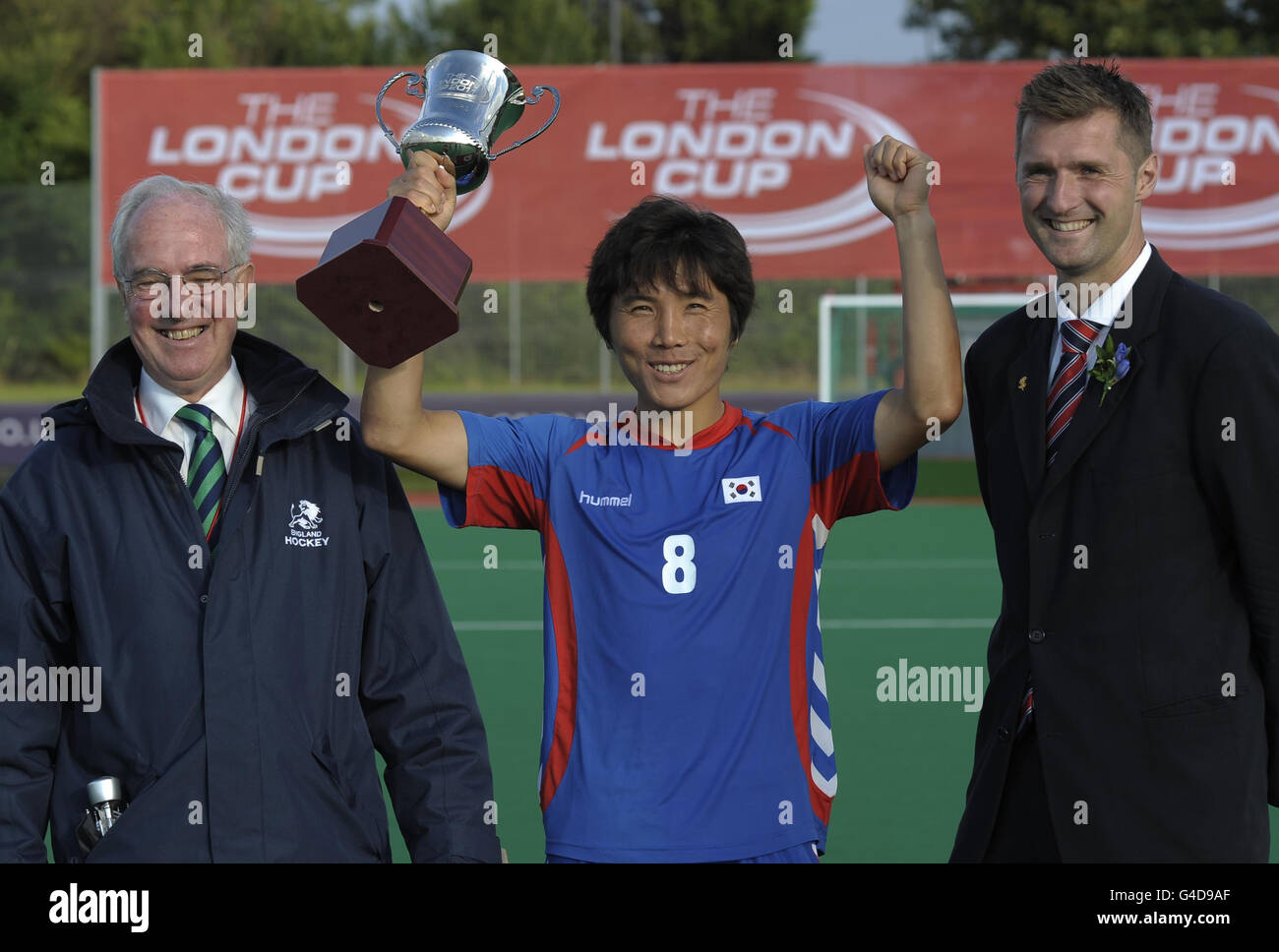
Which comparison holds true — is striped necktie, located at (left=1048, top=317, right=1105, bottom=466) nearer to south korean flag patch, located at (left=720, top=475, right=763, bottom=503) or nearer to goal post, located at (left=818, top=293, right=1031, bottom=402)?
south korean flag patch, located at (left=720, top=475, right=763, bottom=503)

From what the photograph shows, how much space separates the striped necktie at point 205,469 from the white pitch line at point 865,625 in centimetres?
708

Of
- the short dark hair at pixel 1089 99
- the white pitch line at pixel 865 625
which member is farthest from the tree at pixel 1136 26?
the short dark hair at pixel 1089 99

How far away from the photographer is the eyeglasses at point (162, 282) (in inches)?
116

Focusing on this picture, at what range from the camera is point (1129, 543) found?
303 centimetres

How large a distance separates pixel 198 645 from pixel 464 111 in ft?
4.15

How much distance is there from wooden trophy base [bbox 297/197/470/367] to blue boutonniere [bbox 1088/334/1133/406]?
121cm

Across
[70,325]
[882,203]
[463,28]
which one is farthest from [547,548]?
[463,28]

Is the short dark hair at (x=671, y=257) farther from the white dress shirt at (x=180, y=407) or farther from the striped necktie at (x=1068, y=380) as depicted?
the white dress shirt at (x=180, y=407)

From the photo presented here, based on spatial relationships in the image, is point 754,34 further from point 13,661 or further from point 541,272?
point 13,661

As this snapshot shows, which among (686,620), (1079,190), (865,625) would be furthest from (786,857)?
(865,625)

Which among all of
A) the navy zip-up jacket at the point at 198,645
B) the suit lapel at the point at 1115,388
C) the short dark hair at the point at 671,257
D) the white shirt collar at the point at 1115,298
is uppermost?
the short dark hair at the point at 671,257

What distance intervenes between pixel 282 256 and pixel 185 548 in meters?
15.4

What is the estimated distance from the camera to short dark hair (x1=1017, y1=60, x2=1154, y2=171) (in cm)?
312

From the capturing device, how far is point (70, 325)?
2819cm
